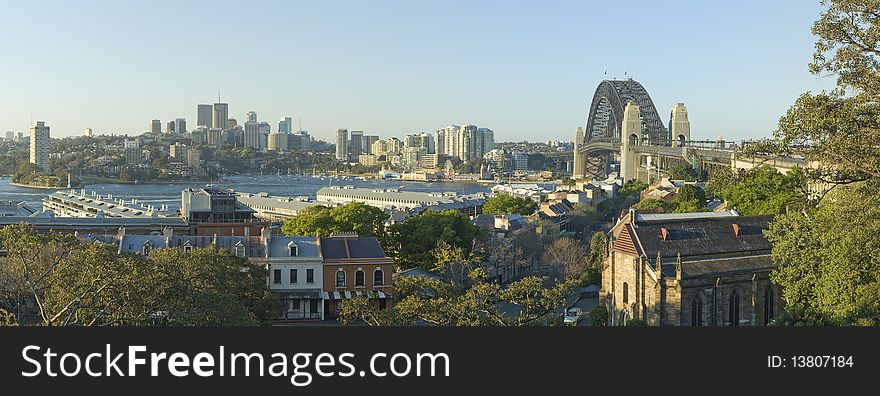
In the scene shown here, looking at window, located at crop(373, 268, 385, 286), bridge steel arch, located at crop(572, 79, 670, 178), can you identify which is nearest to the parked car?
window, located at crop(373, 268, 385, 286)

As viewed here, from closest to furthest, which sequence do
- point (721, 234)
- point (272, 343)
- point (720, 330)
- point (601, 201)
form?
1. point (272, 343)
2. point (720, 330)
3. point (721, 234)
4. point (601, 201)

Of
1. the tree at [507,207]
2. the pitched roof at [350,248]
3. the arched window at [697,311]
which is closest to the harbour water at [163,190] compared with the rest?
the tree at [507,207]

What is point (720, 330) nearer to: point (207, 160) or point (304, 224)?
point (304, 224)

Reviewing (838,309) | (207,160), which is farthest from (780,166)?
(207,160)

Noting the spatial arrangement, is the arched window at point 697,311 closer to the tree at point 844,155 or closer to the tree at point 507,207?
the tree at point 844,155

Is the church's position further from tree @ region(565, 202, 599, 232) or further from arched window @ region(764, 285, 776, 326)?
tree @ region(565, 202, 599, 232)
